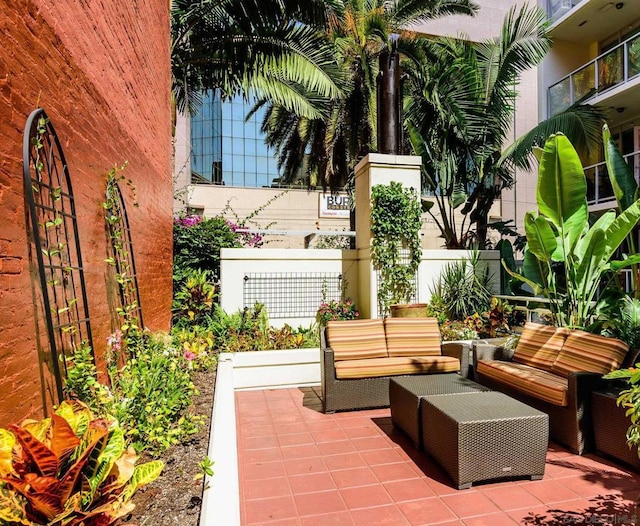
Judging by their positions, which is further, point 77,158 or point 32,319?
point 77,158

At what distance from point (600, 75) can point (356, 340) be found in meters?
12.6

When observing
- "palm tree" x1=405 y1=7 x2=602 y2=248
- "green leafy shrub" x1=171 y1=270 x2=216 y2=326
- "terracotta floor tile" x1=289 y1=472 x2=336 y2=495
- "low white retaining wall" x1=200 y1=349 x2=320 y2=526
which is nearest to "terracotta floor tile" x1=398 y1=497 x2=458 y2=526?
"terracotta floor tile" x1=289 y1=472 x2=336 y2=495

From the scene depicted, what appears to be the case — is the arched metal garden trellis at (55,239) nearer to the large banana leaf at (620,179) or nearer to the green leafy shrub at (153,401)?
the green leafy shrub at (153,401)

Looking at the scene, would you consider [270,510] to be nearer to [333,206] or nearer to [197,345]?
[197,345]

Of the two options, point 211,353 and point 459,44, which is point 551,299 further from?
point 459,44

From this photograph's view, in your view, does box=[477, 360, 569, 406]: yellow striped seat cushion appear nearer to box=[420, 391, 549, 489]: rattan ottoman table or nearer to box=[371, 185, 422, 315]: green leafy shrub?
box=[420, 391, 549, 489]: rattan ottoman table

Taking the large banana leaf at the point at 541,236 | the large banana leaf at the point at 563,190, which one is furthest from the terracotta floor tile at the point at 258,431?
the large banana leaf at the point at 563,190

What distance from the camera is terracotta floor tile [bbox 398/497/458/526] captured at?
3.00m

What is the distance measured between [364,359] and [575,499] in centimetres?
268

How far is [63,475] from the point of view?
5.82 ft

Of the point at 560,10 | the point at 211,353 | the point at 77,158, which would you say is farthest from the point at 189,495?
the point at 560,10

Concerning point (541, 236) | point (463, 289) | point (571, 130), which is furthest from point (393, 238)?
point (571, 130)

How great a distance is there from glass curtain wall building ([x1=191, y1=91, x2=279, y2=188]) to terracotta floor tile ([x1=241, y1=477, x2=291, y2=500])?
30078 mm

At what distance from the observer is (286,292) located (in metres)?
8.48
